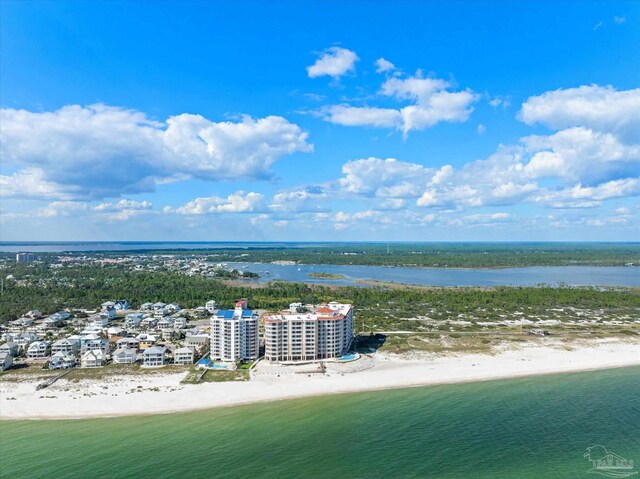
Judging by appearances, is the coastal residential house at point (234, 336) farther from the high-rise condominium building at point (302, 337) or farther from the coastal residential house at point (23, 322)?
the coastal residential house at point (23, 322)

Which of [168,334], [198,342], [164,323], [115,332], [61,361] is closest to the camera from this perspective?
[61,361]

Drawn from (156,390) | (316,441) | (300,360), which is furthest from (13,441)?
(300,360)

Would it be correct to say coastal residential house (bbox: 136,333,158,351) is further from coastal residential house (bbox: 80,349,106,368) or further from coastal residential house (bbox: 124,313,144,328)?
coastal residential house (bbox: 124,313,144,328)

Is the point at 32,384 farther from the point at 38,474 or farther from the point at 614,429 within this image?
the point at 614,429

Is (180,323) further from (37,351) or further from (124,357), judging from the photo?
(37,351)

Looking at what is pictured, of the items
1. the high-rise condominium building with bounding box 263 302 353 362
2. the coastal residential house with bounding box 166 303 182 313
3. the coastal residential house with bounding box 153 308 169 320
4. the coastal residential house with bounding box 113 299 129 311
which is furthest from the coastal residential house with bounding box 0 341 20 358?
the coastal residential house with bounding box 113 299 129 311

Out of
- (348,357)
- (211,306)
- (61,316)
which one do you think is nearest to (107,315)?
(61,316)
